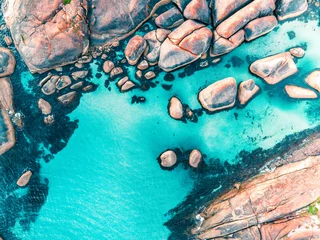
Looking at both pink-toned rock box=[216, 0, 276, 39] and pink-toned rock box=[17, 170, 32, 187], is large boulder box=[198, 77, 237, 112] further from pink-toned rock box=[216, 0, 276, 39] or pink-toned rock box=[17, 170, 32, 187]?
pink-toned rock box=[17, 170, 32, 187]

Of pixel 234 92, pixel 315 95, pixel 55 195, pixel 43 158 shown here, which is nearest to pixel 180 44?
pixel 234 92

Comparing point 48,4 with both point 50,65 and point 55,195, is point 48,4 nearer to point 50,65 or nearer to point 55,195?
point 50,65

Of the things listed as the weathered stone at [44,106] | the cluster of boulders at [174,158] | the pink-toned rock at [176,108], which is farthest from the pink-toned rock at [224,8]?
the weathered stone at [44,106]

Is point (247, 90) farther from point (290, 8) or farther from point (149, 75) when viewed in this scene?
point (149, 75)

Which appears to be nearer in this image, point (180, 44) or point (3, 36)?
point (180, 44)

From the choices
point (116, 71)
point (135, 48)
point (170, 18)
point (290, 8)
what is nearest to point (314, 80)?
point (290, 8)

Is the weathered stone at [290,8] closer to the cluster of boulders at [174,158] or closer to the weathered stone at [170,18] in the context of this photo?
the weathered stone at [170,18]
